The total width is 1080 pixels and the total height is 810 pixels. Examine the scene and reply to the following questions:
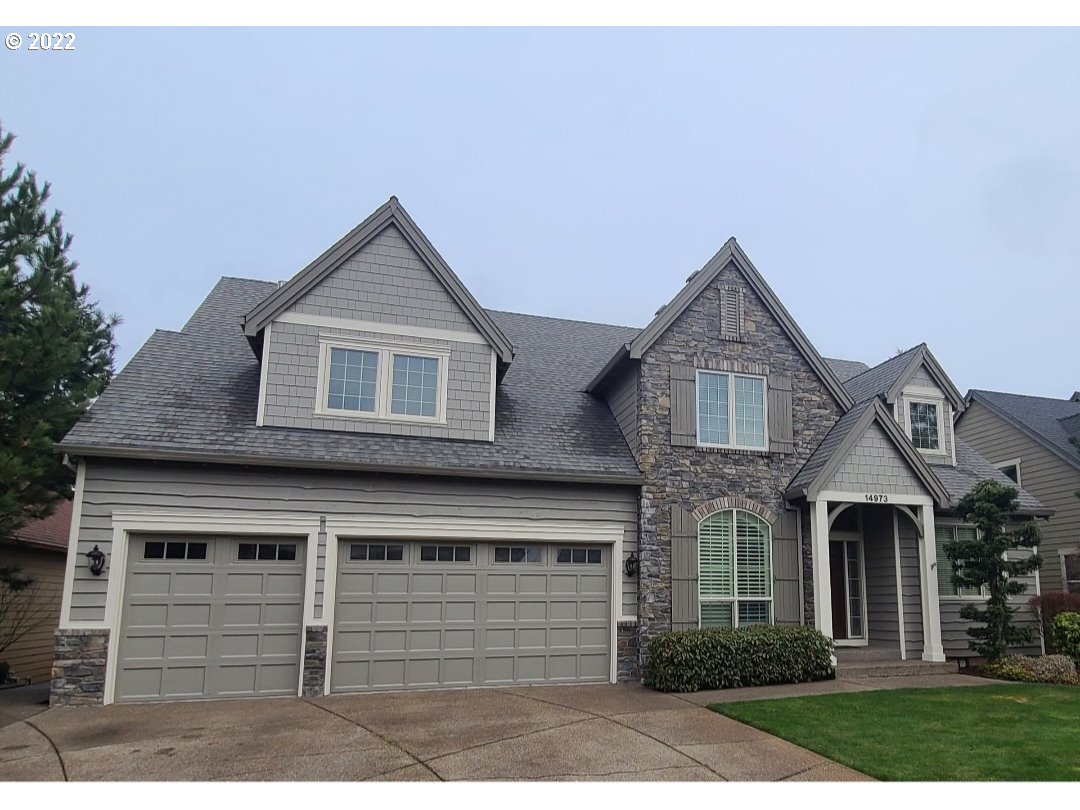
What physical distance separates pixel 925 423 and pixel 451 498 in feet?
34.3

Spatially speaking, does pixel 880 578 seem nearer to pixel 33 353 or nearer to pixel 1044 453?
pixel 1044 453

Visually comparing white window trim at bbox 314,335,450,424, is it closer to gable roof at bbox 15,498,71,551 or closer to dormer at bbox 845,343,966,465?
gable roof at bbox 15,498,71,551

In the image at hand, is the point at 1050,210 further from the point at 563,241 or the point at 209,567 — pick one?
the point at 209,567

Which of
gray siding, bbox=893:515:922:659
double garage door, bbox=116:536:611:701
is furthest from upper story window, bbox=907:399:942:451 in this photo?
double garage door, bbox=116:536:611:701

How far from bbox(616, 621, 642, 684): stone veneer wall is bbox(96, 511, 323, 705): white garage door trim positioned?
4.85 metres

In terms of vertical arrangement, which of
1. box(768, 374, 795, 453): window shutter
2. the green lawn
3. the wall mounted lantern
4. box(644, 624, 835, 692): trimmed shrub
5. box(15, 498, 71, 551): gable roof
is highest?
box(768, 374, 795, 453): window shutter

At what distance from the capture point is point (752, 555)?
44.1ft

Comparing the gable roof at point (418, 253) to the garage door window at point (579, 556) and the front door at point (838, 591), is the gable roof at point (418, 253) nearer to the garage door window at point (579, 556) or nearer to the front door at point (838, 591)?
the garage door window at point (579, 556)

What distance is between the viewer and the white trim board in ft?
41.2

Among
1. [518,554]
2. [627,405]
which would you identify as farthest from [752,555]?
[518,554]

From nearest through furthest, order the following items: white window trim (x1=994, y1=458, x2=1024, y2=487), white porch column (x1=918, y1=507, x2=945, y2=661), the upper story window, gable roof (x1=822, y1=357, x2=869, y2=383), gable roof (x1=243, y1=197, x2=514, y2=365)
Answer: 1. gable roof (x1=243, y1=197, x2=514, y2=365)
2. white porch column (x1=918, y1=507, x2=945, y2=661)
3. the upper story window
4. gable roof (x1=822, y1=357, x2=869, y2=383)
5. white window trim (x1=994, y1=458, x2=1024, y2=487)

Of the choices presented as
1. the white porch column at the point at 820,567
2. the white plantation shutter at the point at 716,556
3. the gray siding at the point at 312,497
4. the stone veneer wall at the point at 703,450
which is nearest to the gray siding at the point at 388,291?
the gray siding at the point at 312,497

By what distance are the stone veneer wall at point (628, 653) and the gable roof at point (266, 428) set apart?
2389 millimetres

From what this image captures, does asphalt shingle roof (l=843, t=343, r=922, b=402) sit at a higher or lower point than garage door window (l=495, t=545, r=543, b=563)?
higher
